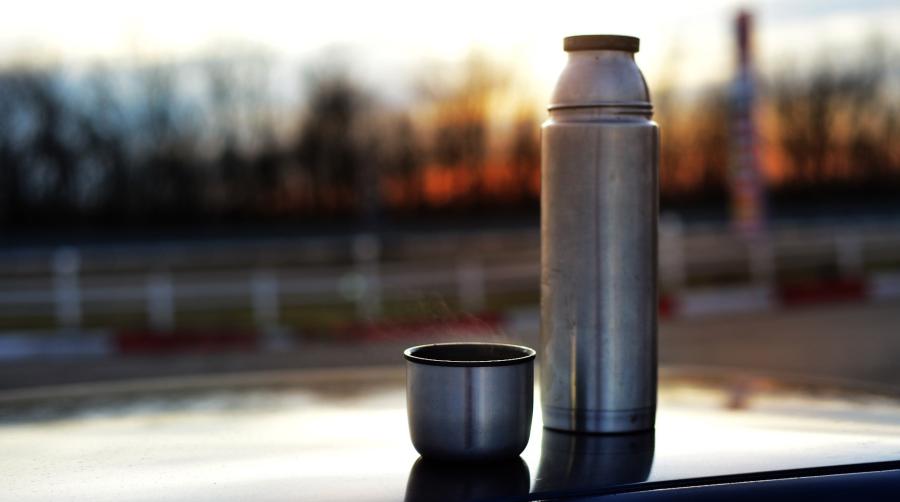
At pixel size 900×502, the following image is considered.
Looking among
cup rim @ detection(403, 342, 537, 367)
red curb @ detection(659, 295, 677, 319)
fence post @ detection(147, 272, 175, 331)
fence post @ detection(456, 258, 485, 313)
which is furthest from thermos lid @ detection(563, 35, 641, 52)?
red curb @ detection(659, 295, 677, 319)

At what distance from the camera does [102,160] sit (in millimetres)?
34438

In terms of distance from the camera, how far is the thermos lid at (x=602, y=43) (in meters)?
1.41

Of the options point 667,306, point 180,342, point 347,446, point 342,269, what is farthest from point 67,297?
point 347,446

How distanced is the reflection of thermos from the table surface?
0.19ft

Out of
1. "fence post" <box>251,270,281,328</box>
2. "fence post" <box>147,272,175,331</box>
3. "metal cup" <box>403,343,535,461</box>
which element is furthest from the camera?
"fence post" <box>251,270,281,328</box>

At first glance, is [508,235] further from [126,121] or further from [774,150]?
[126,121]

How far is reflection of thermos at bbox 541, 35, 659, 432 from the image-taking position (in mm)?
1389

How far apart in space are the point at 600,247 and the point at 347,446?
408 millimetres

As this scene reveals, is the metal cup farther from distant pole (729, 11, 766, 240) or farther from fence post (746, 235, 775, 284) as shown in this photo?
distant pole (729, 11, 766, 240)

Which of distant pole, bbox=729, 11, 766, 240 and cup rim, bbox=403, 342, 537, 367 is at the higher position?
distant pole, bbox=729, 11, 766, 240

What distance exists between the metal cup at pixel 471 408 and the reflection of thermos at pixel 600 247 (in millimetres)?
152

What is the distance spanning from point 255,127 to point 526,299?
24.3 m

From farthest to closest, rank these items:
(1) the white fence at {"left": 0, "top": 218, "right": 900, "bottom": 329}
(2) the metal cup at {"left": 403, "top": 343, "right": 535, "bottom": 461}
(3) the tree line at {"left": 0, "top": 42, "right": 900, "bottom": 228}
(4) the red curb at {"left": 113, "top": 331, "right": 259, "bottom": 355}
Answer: (3) the tree line at {"left": 0, "top": 42, "right": 900, "bottom": 228} → (1) the white fence at {"left": 0, "top": 218, "right": 900, "bottom": 329} → (4) the red curb at {"left": 113, "top": 331, "right": 259, "bottom": 355} → (2) the metal cup at {"left": 403, "top": 343, "right": 535, "bottom": 461}

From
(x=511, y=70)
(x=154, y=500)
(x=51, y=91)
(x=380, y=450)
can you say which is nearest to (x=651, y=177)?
Result: (x=380, y=450)
